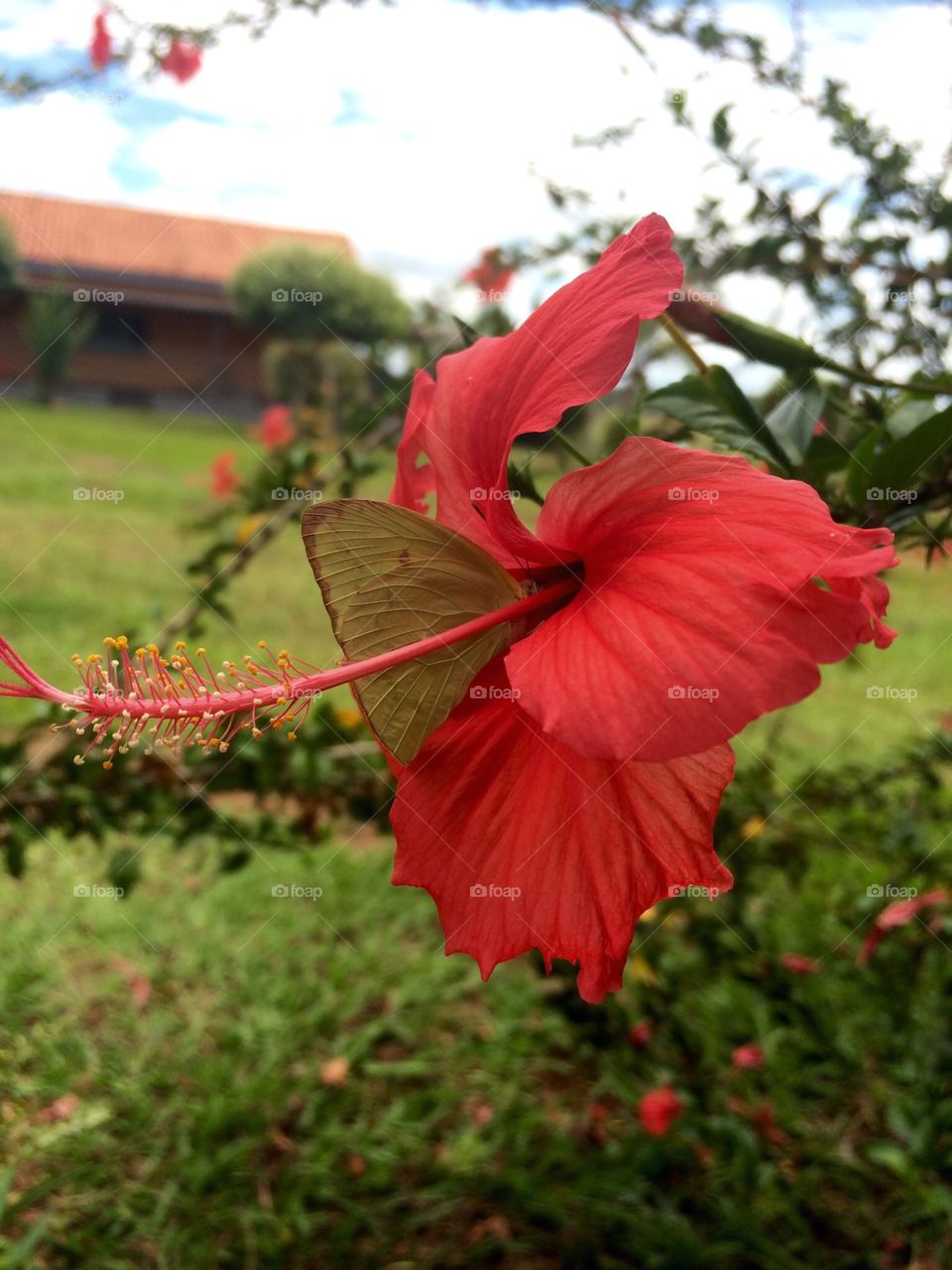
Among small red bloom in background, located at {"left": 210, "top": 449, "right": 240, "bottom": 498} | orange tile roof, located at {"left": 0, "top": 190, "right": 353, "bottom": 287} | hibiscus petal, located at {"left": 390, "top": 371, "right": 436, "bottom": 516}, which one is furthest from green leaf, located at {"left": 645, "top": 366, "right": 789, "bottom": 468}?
orange tile roof, located at {"left": 0, "top": 190, "right": 353, "bottom": 287}

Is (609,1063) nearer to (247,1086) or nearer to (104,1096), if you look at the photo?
(247,1086)

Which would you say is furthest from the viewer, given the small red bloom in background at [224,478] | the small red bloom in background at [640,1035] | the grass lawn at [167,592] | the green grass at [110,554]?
the small red bloom in background at [224,478]

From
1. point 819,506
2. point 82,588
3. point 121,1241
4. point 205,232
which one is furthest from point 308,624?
point 205,232

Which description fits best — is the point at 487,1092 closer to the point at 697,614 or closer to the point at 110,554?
the point at 697,614

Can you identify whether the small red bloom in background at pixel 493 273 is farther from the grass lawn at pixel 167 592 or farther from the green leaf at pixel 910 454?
the green leaf at pixel 910 454

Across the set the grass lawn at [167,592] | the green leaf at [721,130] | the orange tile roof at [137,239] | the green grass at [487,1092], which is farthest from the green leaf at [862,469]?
the orange tile roof at [137,239]

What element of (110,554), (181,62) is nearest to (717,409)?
(181,62)

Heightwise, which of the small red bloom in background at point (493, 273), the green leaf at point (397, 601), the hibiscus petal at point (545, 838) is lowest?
the small red bloom in background at point (493, 273)

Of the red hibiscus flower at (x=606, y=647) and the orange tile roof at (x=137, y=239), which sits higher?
the red hibiscus flower at (x=606, y=647)

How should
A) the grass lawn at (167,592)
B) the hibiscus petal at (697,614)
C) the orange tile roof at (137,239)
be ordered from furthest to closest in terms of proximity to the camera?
the orange tile roof at (137,239) → the grass lawn at (167,592) → the hibiscus petal at (697,614)
